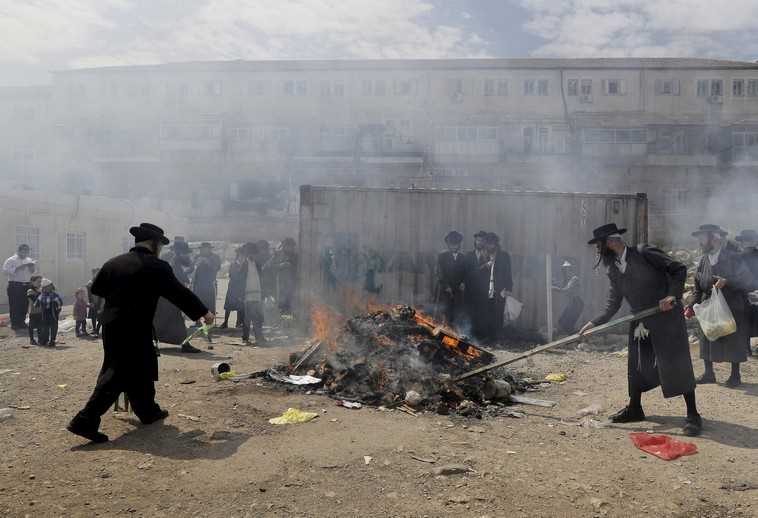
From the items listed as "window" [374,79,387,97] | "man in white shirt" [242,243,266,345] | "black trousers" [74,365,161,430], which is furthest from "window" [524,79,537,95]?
"black trousers" [74,365,161,430]

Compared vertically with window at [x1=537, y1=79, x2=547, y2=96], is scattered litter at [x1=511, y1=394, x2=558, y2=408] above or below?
below

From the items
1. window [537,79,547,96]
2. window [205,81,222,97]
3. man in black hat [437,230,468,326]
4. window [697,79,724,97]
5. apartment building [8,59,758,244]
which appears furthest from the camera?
window [205,81,222,97]

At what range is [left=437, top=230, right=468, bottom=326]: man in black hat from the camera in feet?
30.0

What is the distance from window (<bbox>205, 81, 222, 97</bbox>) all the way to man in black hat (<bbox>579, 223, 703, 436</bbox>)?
3806 cm

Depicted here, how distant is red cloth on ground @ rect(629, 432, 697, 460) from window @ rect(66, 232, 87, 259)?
17710 millimetres

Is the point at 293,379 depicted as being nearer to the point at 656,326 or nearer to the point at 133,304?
the point at 133,304

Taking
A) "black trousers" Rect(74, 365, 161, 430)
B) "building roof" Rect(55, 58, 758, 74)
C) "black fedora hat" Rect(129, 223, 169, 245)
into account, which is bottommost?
"black trousers" Rect(74, 365, 161, 430)

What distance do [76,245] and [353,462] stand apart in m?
17.0

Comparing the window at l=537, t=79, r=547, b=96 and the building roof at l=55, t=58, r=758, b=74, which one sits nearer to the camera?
the building roof at l=55, t=58, r=758, b=74

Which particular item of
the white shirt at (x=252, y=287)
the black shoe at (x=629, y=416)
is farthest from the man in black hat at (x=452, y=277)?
the black shoe at (x=629, y=416)

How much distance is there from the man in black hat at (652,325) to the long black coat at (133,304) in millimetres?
3808

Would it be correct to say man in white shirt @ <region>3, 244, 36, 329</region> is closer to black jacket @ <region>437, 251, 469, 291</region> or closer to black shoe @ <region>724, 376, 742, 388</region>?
black jacket @ <region>437, 251, 469, 291</region>

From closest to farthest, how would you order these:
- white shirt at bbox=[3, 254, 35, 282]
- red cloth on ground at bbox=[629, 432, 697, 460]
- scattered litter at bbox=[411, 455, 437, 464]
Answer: scattered litter at bbox=[411, 455, 437, 464]
red cloth on ground at bbox=[629, 432, 697, 460]
white shirt at bbox=[3, 254, 35, 282]

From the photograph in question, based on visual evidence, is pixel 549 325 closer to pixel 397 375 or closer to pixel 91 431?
pixel 397 375
